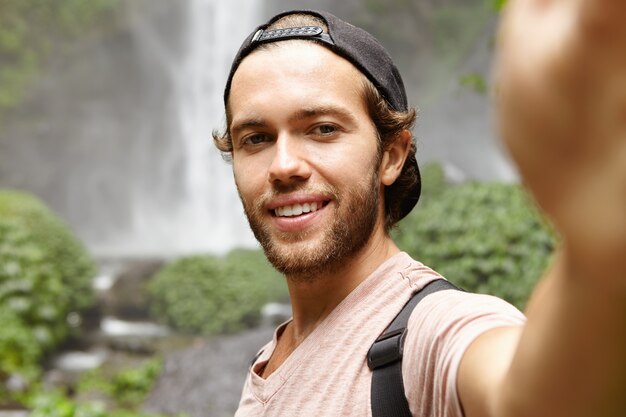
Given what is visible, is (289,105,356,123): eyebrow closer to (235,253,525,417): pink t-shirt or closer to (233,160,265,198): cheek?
(233,160,265,198): cheek

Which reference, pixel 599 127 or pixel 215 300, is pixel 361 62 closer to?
pixel 599 127

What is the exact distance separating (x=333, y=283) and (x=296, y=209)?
0.59 ft

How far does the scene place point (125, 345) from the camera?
12.0 meters

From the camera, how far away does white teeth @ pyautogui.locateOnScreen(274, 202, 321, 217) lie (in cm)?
144

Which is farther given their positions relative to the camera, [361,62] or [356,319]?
[361,62]

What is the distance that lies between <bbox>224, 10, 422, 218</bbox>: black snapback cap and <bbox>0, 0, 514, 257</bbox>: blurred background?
1703 cm

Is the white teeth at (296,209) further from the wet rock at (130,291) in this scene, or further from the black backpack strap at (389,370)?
the wet rock at (130,291)

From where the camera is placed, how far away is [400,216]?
5.82 feet

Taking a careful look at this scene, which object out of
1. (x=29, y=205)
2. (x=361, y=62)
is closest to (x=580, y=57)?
(x=361, y=62)

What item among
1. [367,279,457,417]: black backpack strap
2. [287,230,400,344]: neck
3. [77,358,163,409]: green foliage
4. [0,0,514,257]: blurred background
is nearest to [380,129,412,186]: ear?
[287,230,400,344]: neck

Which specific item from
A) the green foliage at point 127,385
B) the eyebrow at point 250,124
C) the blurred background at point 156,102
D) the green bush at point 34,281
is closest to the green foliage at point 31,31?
the blurred background at point 156,102

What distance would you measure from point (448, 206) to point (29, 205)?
8.28m

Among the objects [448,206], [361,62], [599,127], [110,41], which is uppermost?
[110,41]

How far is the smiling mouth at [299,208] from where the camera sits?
1.44 meters
